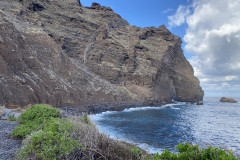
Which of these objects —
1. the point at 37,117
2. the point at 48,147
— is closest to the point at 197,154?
the point at 48,147

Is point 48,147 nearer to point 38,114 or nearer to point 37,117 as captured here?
point 37,117

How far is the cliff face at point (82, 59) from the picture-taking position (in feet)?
88.7

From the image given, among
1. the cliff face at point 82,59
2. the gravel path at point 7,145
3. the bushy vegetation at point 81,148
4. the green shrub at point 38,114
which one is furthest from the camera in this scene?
the cliff face at point 82,59

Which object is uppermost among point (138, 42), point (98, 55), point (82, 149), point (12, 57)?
point (138, 42)

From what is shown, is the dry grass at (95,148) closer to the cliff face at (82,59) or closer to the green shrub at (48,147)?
the green shrub at (48,147)

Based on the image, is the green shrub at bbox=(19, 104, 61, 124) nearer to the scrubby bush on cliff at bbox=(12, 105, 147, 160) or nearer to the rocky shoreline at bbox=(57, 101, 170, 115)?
the scrubby bush on cliff at bbox=(12, 105, 147, 160)

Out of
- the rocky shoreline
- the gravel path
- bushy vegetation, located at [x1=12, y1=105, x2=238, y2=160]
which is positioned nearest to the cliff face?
the rocky shoreline

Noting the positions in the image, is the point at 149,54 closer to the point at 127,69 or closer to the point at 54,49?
the point at 127,69

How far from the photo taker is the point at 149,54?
229ft

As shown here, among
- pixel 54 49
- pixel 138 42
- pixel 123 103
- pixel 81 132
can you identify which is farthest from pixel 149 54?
pixel 81 132

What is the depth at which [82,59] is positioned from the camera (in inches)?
2403

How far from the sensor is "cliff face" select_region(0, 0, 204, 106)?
88.7 ft

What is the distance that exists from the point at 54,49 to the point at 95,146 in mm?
39500

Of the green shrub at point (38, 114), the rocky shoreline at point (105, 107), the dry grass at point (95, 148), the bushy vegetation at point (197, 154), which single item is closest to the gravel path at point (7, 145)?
the green shrub at point (38, 114)
